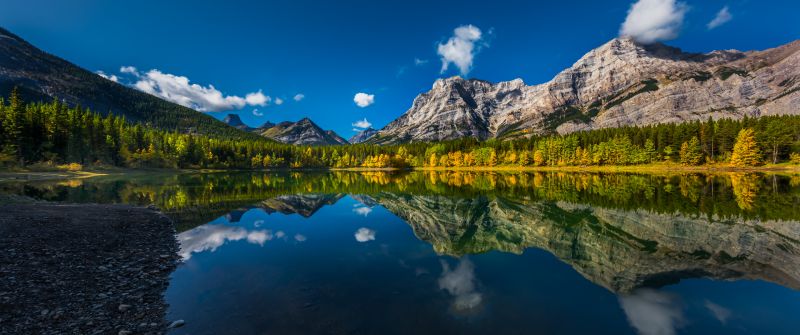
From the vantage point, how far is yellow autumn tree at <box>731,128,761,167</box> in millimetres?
93938

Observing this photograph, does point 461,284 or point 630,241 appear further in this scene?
point 630,241

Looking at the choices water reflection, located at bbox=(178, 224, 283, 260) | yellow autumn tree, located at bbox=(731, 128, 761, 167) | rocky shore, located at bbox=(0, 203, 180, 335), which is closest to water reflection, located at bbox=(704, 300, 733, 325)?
rocky shore, located at bbox=(0, 203, 180, 335)

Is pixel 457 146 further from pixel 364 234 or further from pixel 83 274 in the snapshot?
pixel 83 274

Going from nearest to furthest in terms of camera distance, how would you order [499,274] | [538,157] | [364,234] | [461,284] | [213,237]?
1. [461,284]
2. [499,274]
3. [213,237]
4. [364,234]
5. [538,157]

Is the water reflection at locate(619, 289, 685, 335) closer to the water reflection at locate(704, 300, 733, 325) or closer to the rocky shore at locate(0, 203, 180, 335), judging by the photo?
the water reflection at locate(704, 300, 733, 325)

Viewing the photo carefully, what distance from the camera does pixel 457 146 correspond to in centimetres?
18275

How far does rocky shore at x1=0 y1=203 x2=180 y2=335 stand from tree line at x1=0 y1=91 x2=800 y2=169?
301ft

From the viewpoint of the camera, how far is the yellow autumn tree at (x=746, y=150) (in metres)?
93.9

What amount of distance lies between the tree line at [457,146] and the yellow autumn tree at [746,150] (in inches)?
9.7

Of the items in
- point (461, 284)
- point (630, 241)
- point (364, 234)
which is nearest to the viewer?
point (461, 284)

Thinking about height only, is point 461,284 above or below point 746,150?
below

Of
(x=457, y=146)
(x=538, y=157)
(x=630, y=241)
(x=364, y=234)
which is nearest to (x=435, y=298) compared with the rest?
(x=364, y=234)

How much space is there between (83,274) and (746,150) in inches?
5762

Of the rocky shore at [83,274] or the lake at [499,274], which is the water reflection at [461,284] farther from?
the rocky shore at [83,274]
